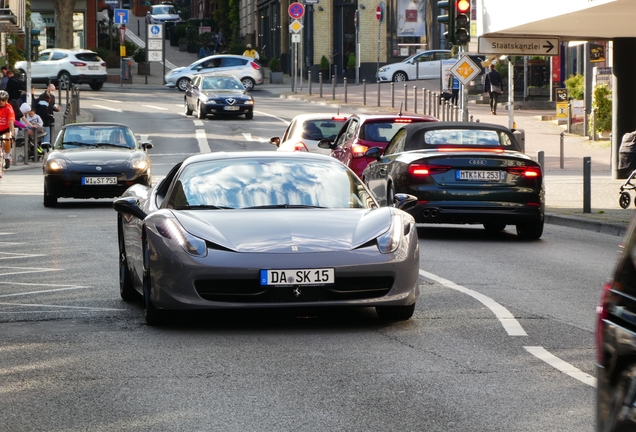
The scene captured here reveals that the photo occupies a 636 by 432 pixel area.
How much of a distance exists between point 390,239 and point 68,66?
2060 inches

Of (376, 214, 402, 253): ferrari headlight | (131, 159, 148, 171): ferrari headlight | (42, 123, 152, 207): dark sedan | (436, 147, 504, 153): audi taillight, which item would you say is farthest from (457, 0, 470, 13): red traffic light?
(376, 214, 402, 253): ferrari headlight

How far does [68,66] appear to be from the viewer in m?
59.9

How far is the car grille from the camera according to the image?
9.02 m

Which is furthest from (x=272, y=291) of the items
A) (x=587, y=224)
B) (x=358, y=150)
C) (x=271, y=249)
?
(x=358, y=150)

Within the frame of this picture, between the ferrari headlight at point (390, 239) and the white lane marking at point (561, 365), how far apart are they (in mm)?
1307

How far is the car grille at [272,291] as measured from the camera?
9023mm

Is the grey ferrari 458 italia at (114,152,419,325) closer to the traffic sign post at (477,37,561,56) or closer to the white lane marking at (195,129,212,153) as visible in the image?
the traffic sign post at (477,37,561,56)

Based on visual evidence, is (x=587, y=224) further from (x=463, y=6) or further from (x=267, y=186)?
(x=267, y=186)

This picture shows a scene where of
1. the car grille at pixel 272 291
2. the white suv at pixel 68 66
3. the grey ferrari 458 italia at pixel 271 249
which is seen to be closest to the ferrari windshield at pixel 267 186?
the grey ferrari 458 italia at pixel 271 249

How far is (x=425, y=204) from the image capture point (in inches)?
652

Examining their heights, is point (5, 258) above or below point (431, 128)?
below

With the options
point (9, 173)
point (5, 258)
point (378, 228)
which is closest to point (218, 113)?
point (9, 173)

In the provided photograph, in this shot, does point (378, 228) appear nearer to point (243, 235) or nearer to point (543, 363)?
point (243, 235)

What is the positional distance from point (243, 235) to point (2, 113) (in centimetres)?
2121
